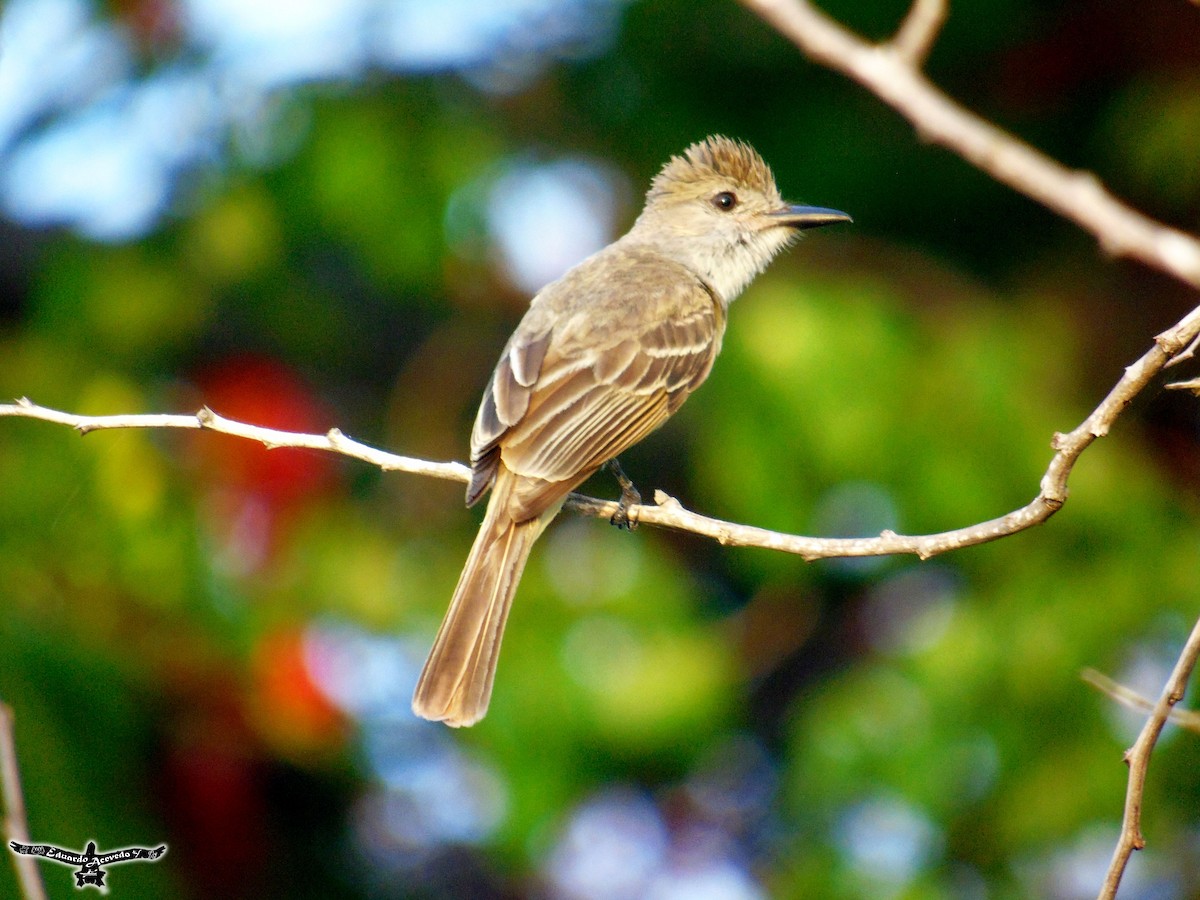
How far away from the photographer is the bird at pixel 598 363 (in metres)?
4.09

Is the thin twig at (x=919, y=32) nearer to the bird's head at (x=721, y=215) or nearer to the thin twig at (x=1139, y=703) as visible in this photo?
the thin twig at (x=1139, y=703)

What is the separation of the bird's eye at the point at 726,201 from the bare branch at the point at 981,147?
232 cm

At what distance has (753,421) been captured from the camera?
17.8 ft

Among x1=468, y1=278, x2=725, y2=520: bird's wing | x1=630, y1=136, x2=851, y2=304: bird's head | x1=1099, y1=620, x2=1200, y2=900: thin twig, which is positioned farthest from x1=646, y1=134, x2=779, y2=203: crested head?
x1=1099, y1=620, x2=1200, y2=900: thin twig

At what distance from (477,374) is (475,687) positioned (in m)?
3.20

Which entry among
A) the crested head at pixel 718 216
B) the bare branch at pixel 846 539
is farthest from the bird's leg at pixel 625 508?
the crested head at pixel 718 216

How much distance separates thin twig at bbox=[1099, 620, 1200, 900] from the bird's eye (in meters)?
3.50

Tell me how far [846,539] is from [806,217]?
7.64 feet

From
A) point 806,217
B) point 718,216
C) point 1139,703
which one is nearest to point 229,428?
point 1139,703

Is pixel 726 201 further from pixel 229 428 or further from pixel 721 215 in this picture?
pixel 229 428

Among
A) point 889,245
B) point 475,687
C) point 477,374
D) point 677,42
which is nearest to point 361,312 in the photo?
point 477,374

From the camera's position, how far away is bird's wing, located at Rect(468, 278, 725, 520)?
14.2 feet

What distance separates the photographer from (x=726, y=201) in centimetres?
574

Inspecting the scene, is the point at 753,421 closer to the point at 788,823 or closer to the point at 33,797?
the point at 788,823
